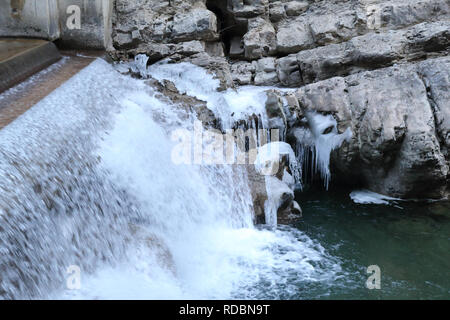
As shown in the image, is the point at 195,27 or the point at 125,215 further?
the point at 195,27

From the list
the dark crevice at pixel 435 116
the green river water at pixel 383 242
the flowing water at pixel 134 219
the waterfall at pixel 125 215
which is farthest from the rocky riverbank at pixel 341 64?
the waterfall at pixel 125 215

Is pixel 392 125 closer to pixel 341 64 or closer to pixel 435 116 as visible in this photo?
pixel 435 116

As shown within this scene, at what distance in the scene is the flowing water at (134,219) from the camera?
9.45ft

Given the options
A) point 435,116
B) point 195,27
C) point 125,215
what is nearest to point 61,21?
point 195,27

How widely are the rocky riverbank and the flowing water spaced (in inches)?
32.1

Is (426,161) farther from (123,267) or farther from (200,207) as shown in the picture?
(123,267)

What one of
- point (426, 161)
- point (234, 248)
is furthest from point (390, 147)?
point (234, 248)

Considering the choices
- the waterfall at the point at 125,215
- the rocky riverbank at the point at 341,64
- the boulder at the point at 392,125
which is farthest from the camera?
the rocky riverbank at the point at 341,64

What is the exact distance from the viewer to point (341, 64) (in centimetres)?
651

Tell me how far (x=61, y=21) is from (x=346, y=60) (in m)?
4.76

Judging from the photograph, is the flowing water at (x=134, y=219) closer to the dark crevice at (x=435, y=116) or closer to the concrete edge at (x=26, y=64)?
the concrete edge at (x=26, y=64)

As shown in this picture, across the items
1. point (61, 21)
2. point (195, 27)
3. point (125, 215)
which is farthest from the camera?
point (195, 27)

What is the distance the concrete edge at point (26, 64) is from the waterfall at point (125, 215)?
58cm
